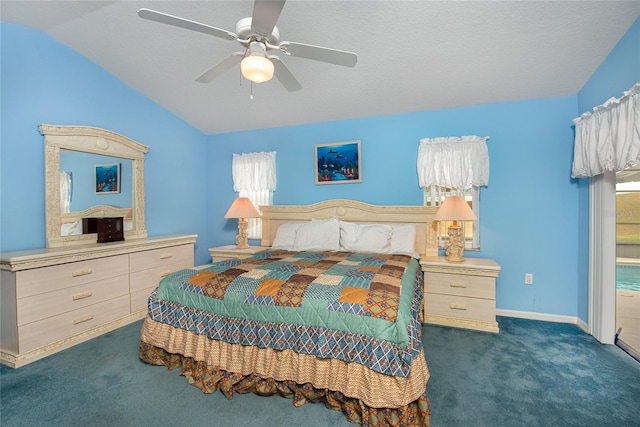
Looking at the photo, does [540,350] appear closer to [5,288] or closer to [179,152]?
[5,288]

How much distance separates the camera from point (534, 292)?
10.2 feet

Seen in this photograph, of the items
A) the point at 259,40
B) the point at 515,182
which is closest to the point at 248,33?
the point at 259,40

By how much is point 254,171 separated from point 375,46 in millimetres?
2445

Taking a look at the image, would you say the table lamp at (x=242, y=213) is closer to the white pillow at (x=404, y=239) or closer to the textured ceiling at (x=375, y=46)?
the textured ceiling at (x=375, y=46)

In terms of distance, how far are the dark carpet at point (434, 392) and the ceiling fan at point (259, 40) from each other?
2002mm

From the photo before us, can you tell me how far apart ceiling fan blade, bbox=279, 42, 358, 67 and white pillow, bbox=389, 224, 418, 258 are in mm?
1982

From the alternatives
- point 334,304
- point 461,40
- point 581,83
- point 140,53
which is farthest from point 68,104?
point 581,83

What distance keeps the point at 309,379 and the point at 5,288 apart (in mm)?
2518

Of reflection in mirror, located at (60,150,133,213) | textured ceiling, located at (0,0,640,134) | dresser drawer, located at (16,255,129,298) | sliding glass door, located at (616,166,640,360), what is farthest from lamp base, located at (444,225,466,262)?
reflection in mirror, located at (60,150,133,213)

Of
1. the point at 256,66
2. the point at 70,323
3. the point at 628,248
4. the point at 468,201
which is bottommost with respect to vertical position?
the point at 70,323

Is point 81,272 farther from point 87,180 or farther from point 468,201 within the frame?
point 468,201

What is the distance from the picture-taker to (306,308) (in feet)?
5.72

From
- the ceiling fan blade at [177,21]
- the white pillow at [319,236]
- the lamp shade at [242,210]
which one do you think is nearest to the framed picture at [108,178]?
the lamp shade at [242,210]

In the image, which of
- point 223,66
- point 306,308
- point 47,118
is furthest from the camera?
point 47,118
